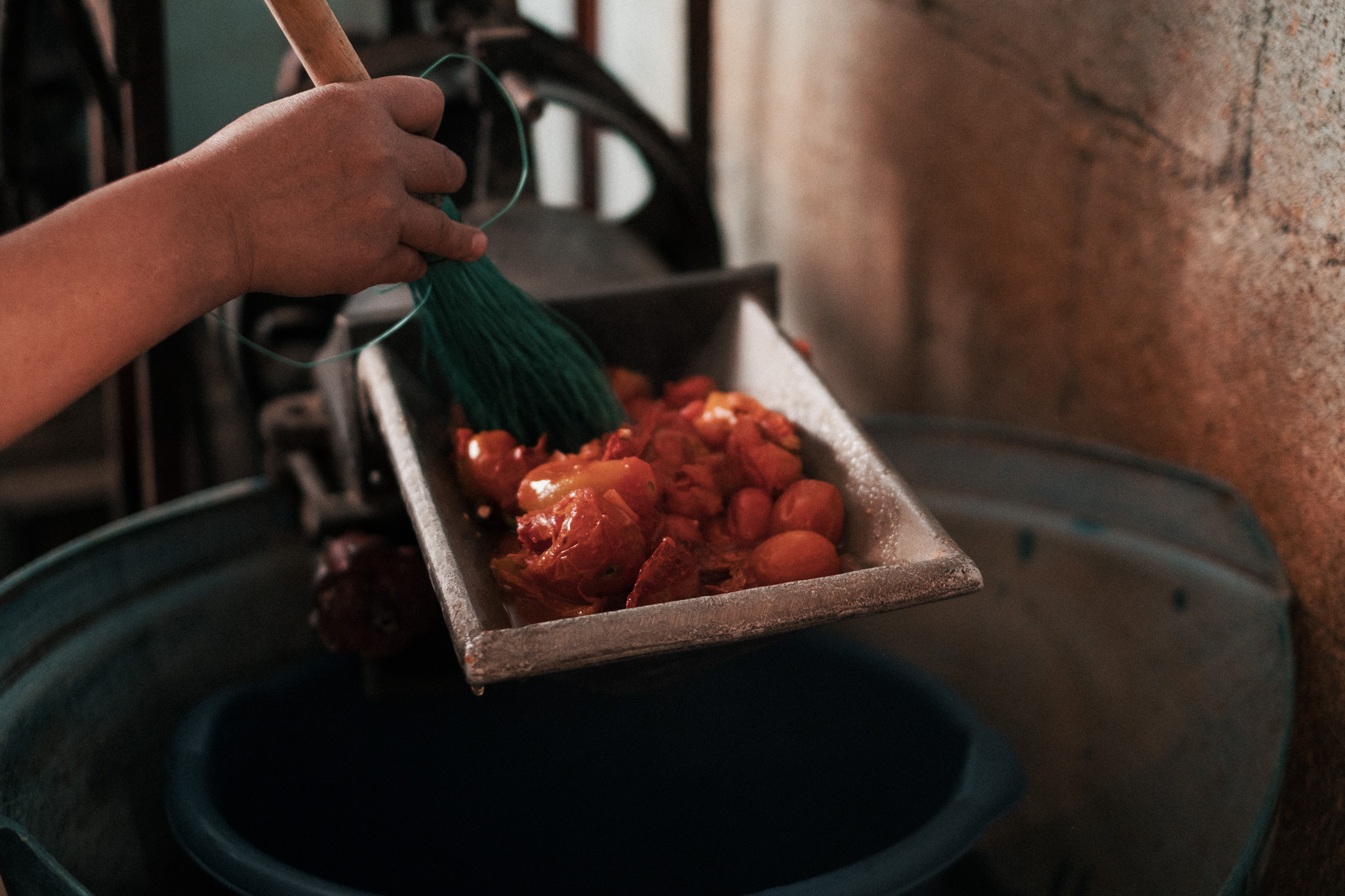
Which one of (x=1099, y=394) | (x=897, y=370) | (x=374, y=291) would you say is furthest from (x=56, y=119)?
(x=1099, y=394)

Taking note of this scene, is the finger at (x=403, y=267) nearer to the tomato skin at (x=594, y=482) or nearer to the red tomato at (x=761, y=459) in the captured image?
the tomato skin at (x=594, y=482)

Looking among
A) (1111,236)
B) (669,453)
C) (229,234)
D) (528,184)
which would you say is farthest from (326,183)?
(1111,236)

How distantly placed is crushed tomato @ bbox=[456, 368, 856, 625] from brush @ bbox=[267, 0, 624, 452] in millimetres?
38

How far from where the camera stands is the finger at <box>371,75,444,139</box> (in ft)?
2.80

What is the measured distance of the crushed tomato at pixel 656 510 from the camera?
32.5 inches

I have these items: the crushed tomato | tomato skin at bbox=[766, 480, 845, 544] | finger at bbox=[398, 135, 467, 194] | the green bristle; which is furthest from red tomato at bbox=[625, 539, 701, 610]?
finger at bbox=[398, 135, 467, 194]

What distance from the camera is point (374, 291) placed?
1.27 m

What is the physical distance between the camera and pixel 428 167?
2.88 ft

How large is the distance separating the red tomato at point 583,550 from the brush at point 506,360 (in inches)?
8.4

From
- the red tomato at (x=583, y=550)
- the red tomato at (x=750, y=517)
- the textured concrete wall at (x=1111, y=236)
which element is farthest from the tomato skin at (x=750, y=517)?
the textured concrete wall at (x=1111, y=236)

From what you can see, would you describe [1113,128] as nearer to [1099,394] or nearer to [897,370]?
[1099,394]

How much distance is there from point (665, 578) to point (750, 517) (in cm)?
14

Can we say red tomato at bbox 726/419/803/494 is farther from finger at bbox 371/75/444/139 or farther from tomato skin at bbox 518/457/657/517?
finger at bbox 371/75/444/139

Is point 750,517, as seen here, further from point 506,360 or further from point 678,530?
point 506,360
